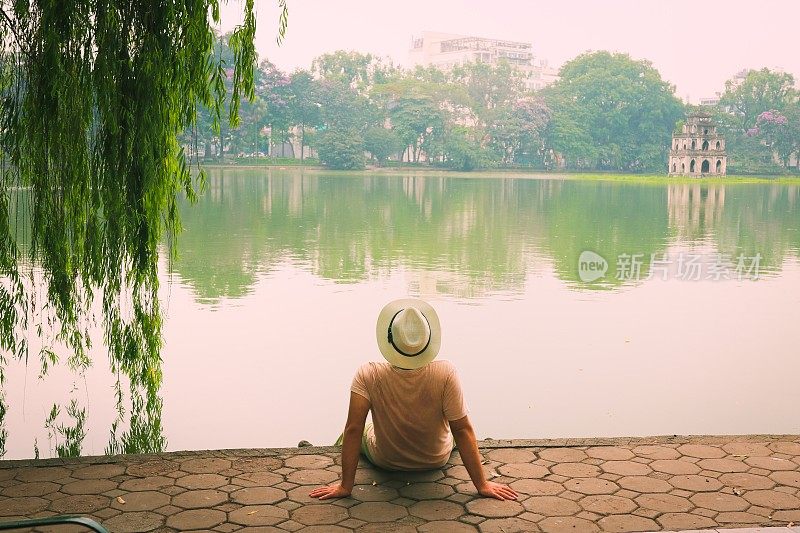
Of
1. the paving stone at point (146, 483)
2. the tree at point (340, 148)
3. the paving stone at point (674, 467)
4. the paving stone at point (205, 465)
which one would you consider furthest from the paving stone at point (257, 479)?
the tree at point (340, 148)

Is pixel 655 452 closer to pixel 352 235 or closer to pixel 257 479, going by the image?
pixel 257 479

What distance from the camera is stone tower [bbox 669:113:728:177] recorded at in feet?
125

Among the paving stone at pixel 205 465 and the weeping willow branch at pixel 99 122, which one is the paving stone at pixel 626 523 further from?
the weeping willow branch at pixel 99 122

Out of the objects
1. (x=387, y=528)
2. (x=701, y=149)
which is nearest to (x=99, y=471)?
(x=387, y=528)

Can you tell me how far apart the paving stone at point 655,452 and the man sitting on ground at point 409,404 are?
0.64 metres

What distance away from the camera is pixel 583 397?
5758mm

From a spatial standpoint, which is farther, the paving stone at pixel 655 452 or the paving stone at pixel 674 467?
the paving stone at pixel 655 452

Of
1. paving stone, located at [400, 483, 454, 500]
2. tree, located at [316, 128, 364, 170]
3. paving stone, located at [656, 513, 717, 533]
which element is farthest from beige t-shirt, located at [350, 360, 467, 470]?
tree, located at [316, 128, 364, 170]

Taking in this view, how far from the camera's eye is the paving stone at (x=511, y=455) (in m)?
3.28

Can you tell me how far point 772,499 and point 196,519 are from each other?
5.66 ft

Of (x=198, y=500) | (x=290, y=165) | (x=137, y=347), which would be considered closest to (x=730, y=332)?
(x=137, y=347)

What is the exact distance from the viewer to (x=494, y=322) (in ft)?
26.8

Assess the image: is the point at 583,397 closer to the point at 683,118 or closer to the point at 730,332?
the point at 730,332

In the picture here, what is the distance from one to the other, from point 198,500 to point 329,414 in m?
2.43
